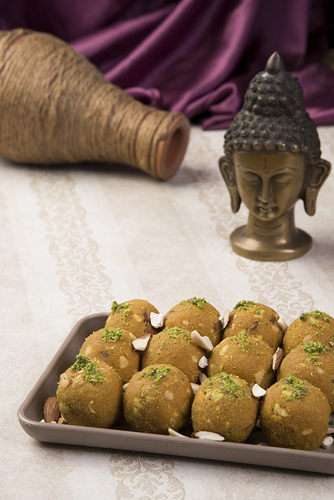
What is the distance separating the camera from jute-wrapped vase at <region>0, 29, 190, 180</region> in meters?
1.56

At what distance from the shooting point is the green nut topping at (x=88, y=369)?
77 cm

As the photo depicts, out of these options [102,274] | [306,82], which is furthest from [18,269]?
[306,82]

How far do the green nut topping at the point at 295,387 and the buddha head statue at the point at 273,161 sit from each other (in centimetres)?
50

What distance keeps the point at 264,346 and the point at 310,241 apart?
52cm

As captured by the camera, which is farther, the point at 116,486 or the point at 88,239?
the point at 88,239

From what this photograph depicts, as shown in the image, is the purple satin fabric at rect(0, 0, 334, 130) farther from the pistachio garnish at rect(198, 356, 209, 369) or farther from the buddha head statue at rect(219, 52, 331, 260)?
the pistachio garnish at rect(198, 356, 209, 369)

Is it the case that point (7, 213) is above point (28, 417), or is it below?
below

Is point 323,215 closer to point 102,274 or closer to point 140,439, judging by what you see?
point 102,274

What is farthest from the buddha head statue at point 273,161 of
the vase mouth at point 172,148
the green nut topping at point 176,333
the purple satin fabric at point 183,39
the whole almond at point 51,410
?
the purple satin fabric at point 183,39

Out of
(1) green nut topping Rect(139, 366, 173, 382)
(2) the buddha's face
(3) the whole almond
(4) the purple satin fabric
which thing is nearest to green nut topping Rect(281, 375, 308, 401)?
(1) green nut topping Rect(139, 366, 173, 382)

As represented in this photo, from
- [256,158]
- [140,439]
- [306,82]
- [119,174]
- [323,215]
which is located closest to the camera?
[140,439]

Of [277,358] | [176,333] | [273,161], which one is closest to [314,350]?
[277,358]

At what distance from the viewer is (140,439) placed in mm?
752

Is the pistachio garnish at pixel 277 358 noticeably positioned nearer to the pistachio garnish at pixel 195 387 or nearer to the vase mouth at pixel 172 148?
the pistachio garnish at pixel 195 387
